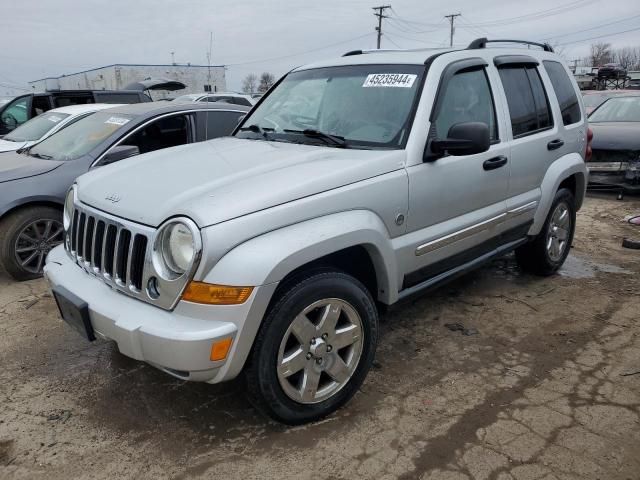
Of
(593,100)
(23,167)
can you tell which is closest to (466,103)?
(23,167)

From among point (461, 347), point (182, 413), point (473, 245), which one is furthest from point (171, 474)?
point (473, 245)

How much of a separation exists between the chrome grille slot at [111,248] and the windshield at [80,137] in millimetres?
2450

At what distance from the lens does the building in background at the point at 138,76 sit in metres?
39.0

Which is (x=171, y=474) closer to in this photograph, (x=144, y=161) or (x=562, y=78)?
(x=144, y=161)

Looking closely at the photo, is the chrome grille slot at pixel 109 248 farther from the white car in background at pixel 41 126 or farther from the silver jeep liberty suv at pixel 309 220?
the white car in background at pixel 41 126

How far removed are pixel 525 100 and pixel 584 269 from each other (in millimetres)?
Result: 2017

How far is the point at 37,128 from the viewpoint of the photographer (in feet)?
23.1

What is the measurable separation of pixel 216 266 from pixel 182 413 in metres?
1.10

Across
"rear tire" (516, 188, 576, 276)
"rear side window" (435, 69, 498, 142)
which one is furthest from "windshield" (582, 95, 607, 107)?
"rear side window" (435, 69, 498, 142)

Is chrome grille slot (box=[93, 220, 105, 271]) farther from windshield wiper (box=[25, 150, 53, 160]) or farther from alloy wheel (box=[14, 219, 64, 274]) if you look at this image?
windshield wiper (box=[25, 150, 53, 160])

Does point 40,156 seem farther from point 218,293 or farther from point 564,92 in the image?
point 564,92

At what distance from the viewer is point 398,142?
3057mm

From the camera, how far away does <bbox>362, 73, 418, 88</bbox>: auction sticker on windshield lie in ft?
10.7

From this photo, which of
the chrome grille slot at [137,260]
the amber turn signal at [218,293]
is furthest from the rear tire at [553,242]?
the chrome grille slot at [137,260]
